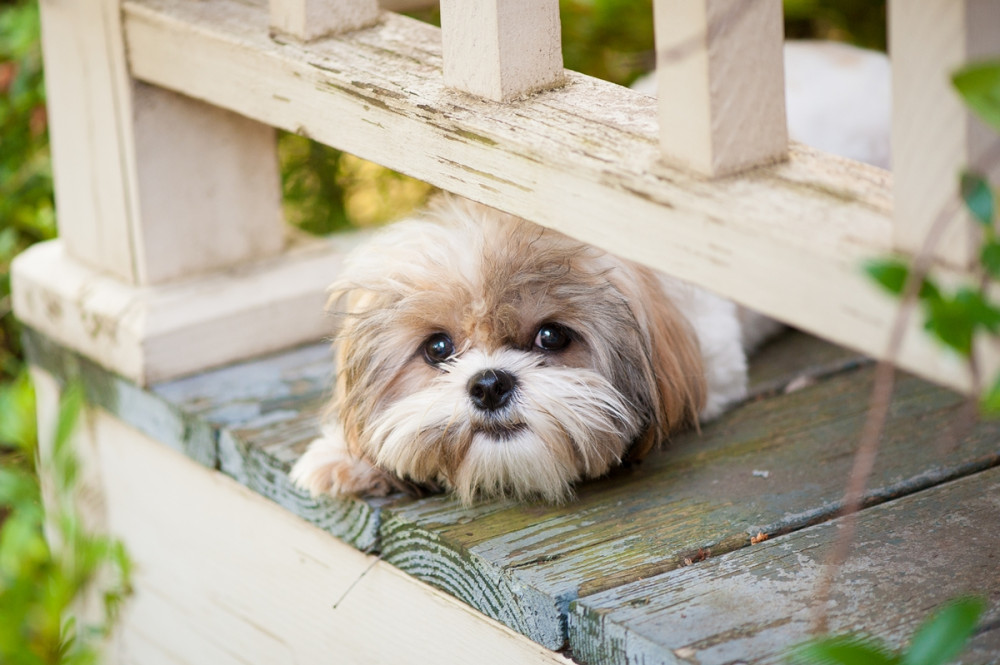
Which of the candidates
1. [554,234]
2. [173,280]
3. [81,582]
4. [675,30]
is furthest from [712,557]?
[173,280]

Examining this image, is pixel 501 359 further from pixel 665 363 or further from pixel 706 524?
pixel 706 524

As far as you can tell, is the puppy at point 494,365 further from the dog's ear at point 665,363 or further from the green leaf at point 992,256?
the green leaf at point 992,256

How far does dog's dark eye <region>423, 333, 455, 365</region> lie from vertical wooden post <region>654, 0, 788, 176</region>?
79 centimetres

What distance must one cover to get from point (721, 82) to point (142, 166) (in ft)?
5.64

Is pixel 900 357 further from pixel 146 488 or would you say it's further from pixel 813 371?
pixel 146 488

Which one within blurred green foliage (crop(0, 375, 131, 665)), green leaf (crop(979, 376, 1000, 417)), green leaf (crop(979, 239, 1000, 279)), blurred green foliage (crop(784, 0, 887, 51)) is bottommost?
blurred green foliage (crop(0, 375, 131, 665))

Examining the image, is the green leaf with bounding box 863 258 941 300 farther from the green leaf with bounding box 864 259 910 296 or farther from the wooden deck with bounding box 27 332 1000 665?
the wooden deck with bounding box 27 332 1000 665

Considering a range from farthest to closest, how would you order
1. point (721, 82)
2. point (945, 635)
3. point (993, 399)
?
point (721, 82)
point (945, 635)
point (993, 399)

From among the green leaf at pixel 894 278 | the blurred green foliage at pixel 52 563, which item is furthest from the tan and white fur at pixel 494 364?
the green leaf at pixel 894 278

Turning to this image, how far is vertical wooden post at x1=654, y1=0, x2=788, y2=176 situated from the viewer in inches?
59.3

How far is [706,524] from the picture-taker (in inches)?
81.4

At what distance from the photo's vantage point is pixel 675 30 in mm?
1537

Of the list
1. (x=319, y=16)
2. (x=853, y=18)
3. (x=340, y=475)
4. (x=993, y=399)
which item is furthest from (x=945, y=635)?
(x=853, y=18)

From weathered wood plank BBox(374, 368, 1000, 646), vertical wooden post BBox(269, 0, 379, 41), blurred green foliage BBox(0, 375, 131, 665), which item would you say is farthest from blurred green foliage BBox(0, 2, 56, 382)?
weathered wood plank BBox(374, 368, 1000, 646)
